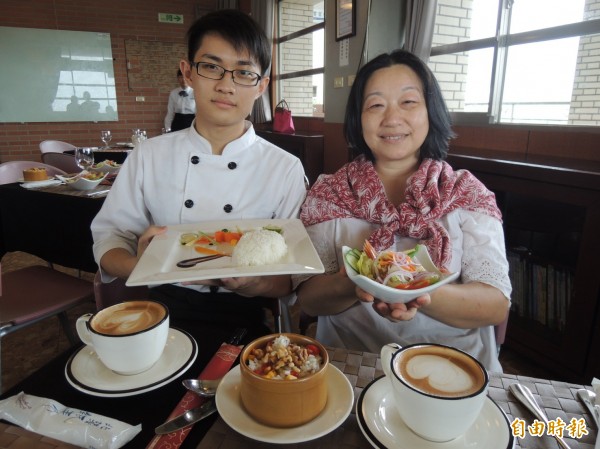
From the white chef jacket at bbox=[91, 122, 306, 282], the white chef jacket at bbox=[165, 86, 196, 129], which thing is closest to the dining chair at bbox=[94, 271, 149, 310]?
the white chef jacket at bbox=[91, 122, 306, 282]

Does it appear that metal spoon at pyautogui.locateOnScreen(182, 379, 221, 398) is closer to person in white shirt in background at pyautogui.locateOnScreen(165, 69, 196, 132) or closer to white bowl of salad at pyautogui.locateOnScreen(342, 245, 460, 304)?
white bowl of salad at pyautogui.locateOnScreen(342, 245, 460, 304)

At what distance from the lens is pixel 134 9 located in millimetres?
6648

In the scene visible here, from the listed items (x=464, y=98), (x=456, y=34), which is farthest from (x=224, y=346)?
(x=456, y=34)

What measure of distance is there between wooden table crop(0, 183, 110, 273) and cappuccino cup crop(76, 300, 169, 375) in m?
1.51

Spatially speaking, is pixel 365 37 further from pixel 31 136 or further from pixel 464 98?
pixel 31 136

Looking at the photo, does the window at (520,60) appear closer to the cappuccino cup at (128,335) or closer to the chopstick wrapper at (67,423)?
the cappuccino cup at (128,335)

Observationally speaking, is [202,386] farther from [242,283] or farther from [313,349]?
Answer: [242,283]

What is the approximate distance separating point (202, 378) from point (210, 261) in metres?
0.38

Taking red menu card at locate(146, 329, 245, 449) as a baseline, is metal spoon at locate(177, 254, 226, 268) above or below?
above

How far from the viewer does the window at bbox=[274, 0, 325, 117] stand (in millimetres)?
5410

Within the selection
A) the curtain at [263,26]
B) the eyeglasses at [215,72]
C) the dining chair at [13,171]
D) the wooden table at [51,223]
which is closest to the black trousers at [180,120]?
the curtain at [263,26]

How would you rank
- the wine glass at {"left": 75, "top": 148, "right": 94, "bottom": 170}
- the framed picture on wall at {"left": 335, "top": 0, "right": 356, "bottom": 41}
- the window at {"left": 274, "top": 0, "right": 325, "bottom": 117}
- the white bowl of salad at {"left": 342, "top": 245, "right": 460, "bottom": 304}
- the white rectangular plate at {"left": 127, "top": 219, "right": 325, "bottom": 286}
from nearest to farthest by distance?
the white bowl of salad at {"left": 342, "top": 245, "right": 460, "bottom": 304}, the white rectangular plate at {"left": 127, "top": 219, "right": 325, "bottom": 286}, the wine glass at {"left": 75, "top": 148, "right": 94, "bottom": 170}, the framed picture on wall at {"left": 335, "top": 0, "right": 356, "bottom": 41}, the window at {"left": 274, "top": 0, "right": 325, "bottom": 117}

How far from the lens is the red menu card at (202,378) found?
0.59 metres

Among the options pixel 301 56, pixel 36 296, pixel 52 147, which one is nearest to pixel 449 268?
pixel 36 296
